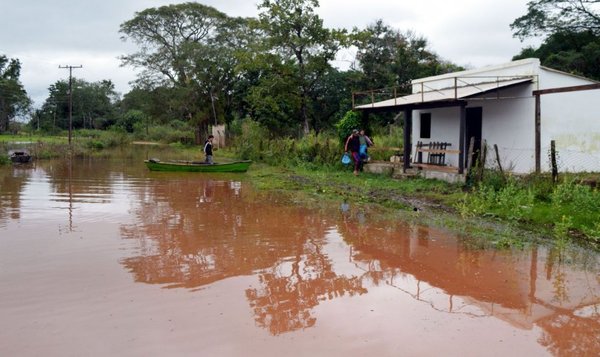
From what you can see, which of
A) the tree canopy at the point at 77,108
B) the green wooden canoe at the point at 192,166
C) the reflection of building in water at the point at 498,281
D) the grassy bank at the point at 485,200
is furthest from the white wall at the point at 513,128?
the tree canopy at the point at 77,108

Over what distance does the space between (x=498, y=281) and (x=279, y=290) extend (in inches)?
123

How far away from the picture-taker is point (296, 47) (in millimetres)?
31453

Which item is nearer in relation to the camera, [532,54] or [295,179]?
[295,179]

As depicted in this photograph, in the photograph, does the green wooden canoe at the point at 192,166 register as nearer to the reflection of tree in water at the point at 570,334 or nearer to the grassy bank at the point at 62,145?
the grassy bank at the point at 62,145

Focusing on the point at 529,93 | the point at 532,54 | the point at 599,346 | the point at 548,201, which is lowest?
the point at 599,346

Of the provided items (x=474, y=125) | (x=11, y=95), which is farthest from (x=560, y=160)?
(x=11, y=95)

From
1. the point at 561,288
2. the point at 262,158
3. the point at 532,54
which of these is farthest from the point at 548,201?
the point at 532,54

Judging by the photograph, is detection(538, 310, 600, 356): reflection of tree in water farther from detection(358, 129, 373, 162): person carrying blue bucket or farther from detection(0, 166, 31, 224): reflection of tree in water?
detection(358, 129, 373, 162): person carrying blue bucket

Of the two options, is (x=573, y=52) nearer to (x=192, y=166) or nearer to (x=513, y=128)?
(x=513, y=128)

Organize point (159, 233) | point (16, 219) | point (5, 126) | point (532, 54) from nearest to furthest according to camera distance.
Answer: point (159, 233), point (16, 219), point (532, 54), point (5, 126)

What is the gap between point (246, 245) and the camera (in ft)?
29.4

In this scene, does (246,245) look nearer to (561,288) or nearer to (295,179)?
(561,288)

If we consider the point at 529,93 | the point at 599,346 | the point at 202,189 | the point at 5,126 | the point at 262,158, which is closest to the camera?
the point at 599,346

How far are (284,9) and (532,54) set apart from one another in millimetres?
19099
